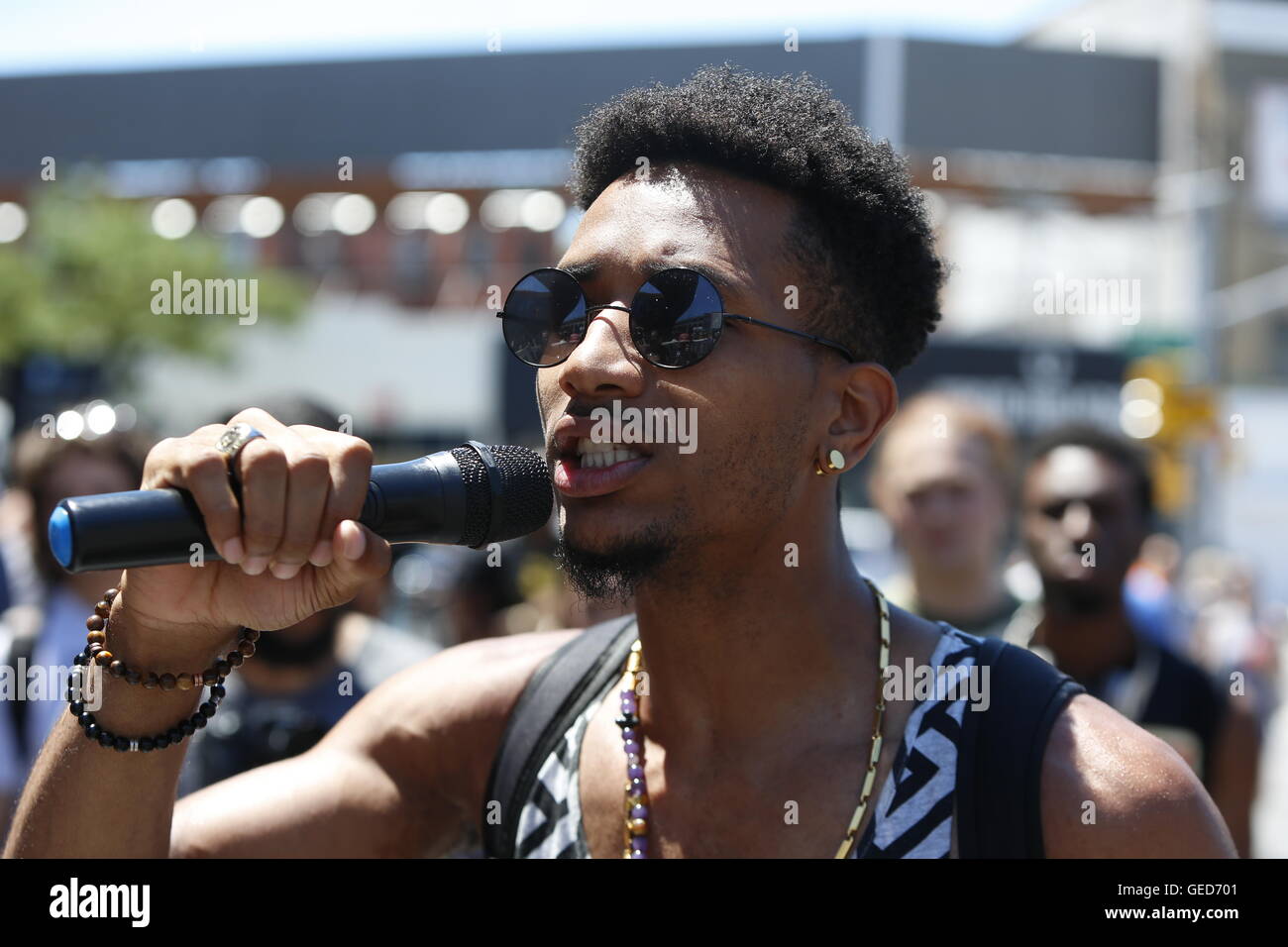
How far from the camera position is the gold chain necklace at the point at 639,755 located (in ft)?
7.14

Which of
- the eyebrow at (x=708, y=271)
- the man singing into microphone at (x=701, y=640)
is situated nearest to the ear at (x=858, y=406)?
the man singing into microphone at (x=701, y=640)

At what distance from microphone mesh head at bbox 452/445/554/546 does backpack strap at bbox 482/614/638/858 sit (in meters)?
0.53

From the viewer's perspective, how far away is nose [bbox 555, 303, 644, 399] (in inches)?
87.3

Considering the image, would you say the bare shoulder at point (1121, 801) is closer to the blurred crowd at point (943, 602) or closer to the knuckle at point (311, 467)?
the knuckle at point (311, 467)

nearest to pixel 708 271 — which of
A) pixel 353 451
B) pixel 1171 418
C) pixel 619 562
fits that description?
pixel 619 562

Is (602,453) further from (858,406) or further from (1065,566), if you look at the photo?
(1065,566)

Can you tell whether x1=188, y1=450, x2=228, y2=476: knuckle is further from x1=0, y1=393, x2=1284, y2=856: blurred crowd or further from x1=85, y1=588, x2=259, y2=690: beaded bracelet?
x1=0, y1=393, x2=1284, y2=856: blurred crowd

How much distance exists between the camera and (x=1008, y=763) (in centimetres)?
203

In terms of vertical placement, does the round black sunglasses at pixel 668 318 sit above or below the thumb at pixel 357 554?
above

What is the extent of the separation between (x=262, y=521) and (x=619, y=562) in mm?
679

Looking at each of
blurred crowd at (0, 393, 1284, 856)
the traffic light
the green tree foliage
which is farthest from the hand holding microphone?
the green tree foliage

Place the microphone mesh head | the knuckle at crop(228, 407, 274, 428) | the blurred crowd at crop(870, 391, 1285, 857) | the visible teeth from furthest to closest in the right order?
the blurred crowd at crop(870, 391, 1285, 857)
the visible teeth
the microphone mesh head
the knuckle at crop(228, 407, 274, 428)
